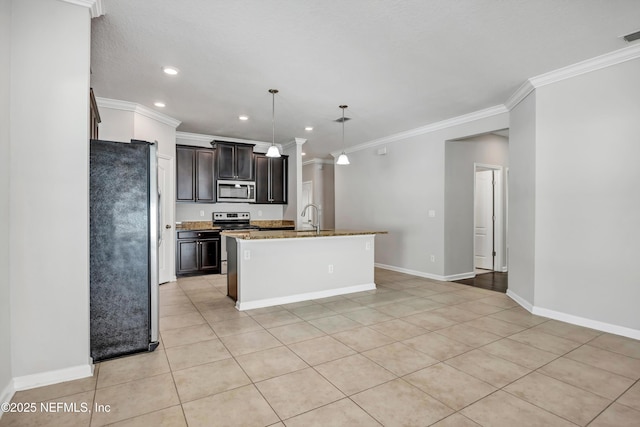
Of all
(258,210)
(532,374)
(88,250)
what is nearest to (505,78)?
(532,374)

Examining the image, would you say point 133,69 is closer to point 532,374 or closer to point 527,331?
point 532,374

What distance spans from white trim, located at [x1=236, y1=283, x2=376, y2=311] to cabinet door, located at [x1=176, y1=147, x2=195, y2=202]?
2886mm

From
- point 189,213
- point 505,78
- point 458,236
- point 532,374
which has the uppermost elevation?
point 505,78

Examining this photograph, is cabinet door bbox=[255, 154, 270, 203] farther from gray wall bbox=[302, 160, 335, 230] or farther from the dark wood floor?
the dark wood floor

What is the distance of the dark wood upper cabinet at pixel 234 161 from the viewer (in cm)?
644

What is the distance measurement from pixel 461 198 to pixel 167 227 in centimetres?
517

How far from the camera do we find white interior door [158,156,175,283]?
549cm

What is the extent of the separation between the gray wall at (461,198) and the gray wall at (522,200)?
116 cm

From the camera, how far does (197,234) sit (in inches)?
237

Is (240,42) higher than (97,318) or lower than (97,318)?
higher

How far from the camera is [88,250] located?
7.81 feet

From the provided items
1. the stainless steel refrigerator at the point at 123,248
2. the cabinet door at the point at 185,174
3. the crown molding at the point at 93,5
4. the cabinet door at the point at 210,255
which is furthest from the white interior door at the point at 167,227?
the crown molding at the point at 93,5

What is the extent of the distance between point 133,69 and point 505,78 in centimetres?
416

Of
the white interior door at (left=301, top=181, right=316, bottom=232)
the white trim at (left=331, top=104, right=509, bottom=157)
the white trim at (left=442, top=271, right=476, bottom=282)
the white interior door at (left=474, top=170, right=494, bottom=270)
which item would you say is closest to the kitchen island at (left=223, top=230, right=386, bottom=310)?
the white trim at (left=442, top=271, right=476, bottom=282)
